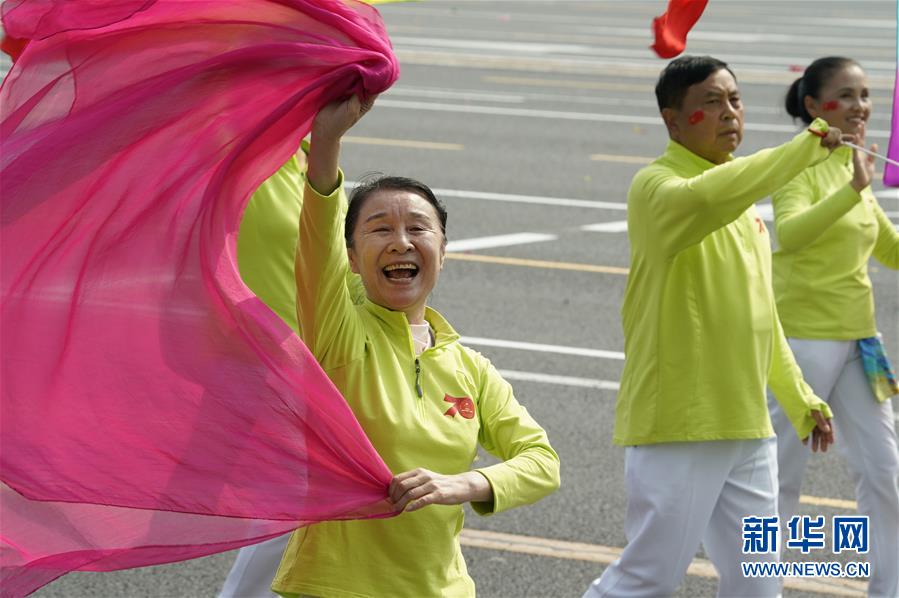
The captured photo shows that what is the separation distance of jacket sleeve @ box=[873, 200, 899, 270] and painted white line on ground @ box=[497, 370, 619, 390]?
Answer: 109 inches

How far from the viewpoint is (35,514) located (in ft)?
11.8

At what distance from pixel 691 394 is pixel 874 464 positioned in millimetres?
1326

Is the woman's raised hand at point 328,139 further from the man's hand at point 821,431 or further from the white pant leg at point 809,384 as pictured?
the white pant leg at point 809,384

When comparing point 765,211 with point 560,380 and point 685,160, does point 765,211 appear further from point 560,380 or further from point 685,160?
point 685,160

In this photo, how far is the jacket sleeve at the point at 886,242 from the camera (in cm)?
647

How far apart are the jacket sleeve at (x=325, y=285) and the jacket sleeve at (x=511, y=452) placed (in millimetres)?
402

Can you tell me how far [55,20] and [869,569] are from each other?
4146 millimetres

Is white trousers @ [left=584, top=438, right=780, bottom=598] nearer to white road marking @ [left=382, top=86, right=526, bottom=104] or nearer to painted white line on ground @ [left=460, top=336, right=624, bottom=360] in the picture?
Answer: painted white line on ground @ [left=460, top=336, right=624, bottom=360]

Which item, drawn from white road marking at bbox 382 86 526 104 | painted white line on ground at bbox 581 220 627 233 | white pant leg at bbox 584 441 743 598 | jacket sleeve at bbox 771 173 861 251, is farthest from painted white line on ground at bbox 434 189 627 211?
white pant leg at bbox 584 441 743 598

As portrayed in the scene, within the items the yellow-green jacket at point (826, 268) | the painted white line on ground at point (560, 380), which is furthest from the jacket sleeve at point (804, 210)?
the painted white line on ground at point (560, 380)

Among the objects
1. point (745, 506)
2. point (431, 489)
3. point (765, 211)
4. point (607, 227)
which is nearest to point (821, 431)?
point (745, 506)

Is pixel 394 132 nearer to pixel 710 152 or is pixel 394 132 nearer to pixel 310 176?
pixel 710 152

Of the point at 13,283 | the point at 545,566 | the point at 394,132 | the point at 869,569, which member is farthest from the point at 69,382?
the point at 394,132

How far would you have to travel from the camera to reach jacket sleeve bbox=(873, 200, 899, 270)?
21.2 ft
